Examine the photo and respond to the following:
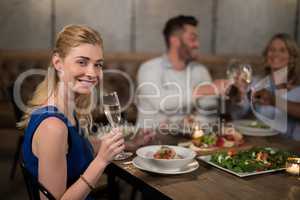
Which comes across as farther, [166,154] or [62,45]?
[166,154]

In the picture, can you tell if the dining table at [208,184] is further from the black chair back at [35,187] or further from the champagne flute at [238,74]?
the champagne flute at [238,74]

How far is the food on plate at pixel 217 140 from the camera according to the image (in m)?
2.08

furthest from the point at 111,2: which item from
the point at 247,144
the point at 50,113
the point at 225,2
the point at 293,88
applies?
the point at 50,113

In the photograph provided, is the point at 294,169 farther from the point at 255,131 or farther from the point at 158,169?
the point at 255,131

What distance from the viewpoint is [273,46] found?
314cm

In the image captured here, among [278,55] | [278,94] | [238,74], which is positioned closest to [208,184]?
[238,74]

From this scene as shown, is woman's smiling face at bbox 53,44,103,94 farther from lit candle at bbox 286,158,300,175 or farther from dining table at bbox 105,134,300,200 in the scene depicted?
lit candle at bbox 286,158,300,175

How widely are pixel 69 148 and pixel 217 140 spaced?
889mm

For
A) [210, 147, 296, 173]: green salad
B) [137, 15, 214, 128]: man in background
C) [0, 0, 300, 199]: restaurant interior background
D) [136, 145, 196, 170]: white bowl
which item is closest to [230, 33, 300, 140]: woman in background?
[137, 15, 214, 128]: man in background

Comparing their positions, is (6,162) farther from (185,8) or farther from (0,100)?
(185,8)

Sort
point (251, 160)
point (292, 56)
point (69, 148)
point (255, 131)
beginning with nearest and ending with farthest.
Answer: point (69, 148), point (251, 160), point (255, 131), point (292, 56)

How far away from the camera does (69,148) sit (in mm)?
1566

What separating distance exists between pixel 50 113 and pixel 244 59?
4187 millimetres

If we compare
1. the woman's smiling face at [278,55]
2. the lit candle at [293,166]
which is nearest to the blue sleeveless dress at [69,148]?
the lit candle at [293,166]
